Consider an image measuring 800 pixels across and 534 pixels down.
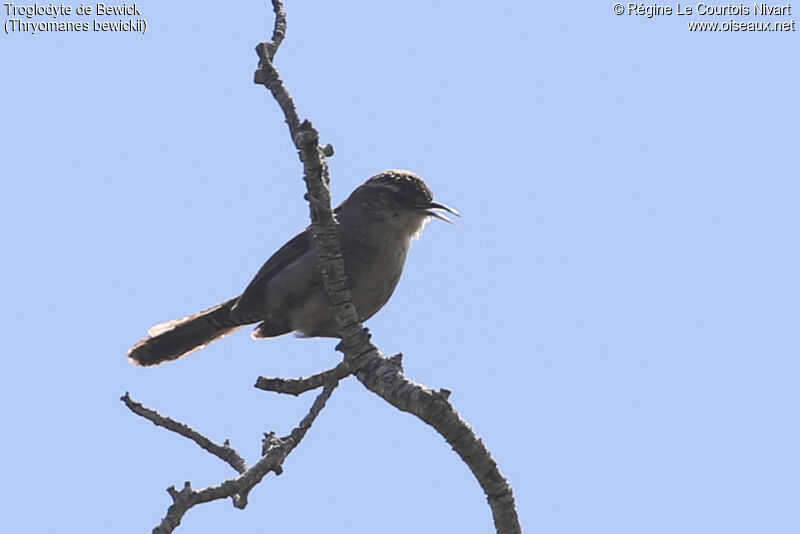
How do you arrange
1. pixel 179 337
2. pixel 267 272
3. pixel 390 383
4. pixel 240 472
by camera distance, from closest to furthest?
pixel 390 383 < pixel 240 472 < pixel 267 272 < pixel 179 337

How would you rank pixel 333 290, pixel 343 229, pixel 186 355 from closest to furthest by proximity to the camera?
pixel 333 290 < pixel 343 229 < pixel 186 355

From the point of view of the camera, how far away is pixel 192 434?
5.94 metres

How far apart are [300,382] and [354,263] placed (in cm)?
194

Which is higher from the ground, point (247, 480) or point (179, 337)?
point (179, 337)

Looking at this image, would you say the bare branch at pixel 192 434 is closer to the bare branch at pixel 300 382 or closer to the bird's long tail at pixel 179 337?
the bare branch at pixel 300 382

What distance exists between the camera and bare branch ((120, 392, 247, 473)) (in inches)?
227

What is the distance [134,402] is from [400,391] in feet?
5.34

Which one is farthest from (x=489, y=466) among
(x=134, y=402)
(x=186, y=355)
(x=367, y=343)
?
(x=186, y=355)

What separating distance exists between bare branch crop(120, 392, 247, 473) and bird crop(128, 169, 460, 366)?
1.29m

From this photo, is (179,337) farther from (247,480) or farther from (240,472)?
(247,480)

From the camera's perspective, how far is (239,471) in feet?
19.1

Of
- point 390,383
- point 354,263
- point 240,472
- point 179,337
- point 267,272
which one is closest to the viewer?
point 390,383

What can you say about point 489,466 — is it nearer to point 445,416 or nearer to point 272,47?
point 445,416

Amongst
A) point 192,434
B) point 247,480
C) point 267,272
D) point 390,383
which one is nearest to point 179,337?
point 267,272
